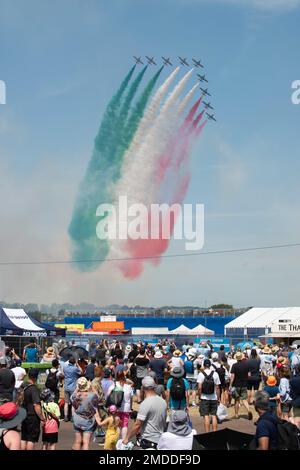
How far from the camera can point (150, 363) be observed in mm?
17828

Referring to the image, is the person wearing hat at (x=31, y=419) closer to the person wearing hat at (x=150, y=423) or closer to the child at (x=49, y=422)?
the child at (x=49, y=422)

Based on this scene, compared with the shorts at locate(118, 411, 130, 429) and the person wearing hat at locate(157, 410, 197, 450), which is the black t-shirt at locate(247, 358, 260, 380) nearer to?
the shorts at locate(118, 411, 130, 429)

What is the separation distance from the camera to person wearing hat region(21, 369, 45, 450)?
10000mm

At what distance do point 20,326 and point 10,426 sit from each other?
70.4 feet

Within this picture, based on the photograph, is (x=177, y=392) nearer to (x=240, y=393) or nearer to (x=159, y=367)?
(x=159, y=367)

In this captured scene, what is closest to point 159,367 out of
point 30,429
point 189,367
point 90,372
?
point 90,372

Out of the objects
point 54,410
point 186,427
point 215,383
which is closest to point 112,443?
point 54,410

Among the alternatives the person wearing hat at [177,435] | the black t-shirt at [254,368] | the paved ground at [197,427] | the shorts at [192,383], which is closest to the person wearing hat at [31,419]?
the paved ground at [197,427]

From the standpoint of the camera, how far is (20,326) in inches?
1121

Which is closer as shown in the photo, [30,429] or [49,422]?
[30,429]

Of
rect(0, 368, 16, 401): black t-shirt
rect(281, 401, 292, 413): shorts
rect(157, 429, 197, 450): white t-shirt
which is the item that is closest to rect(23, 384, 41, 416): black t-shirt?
rect(157, 429, 197, 450): white t-shirt

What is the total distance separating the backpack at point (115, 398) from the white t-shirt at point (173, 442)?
13.2ft
